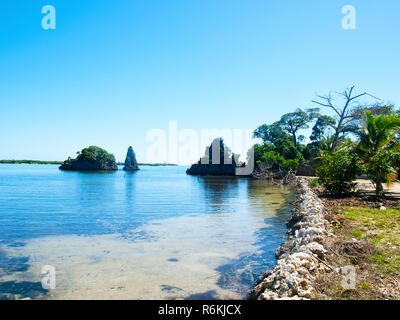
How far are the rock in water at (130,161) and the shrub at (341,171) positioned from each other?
149 meters

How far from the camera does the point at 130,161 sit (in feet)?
541

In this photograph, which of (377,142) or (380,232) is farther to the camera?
(377,142)

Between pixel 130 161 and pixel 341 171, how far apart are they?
15348cm

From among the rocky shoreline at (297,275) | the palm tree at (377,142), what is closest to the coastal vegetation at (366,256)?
the rocky shoreline at (297,275)

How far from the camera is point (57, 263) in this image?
873 centimetres

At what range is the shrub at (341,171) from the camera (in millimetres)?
19609

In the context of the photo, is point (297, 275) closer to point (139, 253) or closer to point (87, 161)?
point (139, 253)

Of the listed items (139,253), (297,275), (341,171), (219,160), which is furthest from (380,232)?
(219,160)

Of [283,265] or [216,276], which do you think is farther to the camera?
[216,276]

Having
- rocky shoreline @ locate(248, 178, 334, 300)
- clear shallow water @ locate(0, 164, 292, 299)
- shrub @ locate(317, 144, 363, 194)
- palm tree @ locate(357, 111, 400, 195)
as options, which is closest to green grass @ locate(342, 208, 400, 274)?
rocky shoreline @ locate(248, 178, 334, 300)

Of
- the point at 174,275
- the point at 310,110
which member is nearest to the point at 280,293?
the point at 174,275

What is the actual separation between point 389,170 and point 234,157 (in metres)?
67.7

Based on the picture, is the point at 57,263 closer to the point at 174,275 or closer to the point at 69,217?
the point at 174,275

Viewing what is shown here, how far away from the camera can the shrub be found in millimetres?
19609
